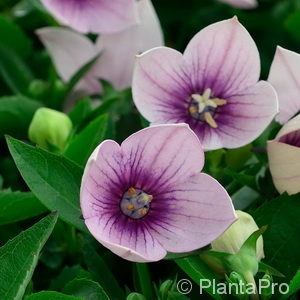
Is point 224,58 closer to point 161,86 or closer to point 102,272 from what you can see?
point 161,86

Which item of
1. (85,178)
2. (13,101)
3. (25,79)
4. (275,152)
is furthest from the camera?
(25,79)

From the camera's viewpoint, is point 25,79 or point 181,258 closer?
point 181,258

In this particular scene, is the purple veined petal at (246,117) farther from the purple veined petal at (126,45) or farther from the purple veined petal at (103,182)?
the purple veined petal at (126,45)

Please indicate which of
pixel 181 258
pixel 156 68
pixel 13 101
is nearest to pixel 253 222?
pixel 181 258

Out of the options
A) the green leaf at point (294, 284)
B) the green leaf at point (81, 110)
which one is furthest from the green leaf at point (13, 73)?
the green leaf at point (294, 284)

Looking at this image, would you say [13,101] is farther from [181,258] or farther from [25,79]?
[181,258]

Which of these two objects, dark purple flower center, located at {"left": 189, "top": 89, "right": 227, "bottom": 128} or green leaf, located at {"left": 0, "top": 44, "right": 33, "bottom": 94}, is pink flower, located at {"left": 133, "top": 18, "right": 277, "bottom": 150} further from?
green leaf, located at {"left": 0, "top": 44, "right": 33, "bottom": 94}

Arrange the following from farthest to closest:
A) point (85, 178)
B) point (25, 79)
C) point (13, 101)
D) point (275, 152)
Result: point (25, 79) → point (13, 101) → point (275, 152) → point (85, 178)
